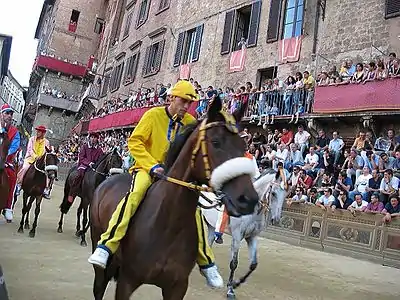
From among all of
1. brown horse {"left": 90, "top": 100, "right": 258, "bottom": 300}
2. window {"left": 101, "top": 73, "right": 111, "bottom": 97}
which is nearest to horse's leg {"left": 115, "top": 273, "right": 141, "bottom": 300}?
brown horse {"left": 90, "top": 100, "right": 258, "bottom": 300}

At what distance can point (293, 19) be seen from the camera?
2209 centimetres

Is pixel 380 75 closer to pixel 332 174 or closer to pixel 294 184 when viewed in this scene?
pixel 332 174

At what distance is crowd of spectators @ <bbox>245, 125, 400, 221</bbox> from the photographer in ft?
40.7

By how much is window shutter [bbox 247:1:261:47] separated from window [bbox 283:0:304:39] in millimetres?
1995

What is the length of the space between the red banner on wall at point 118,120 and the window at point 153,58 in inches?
159

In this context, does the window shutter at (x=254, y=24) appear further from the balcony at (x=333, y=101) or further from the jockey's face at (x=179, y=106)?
the jockey's face at (x=179, y=106)

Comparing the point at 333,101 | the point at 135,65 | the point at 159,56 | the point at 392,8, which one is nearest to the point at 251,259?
the point at 333,101

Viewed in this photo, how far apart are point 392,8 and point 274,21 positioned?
6.76m

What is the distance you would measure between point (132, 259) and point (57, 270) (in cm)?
363

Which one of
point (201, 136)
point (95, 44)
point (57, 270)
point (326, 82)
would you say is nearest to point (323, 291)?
point (57, 270)

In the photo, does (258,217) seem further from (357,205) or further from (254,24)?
(254,24)

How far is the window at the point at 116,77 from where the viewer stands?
41.2 meters

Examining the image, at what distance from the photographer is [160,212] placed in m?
3.76

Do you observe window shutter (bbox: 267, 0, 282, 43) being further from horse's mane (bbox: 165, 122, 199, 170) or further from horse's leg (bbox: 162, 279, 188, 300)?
horse's leg (bbox: 162, 279, 188, 300)
